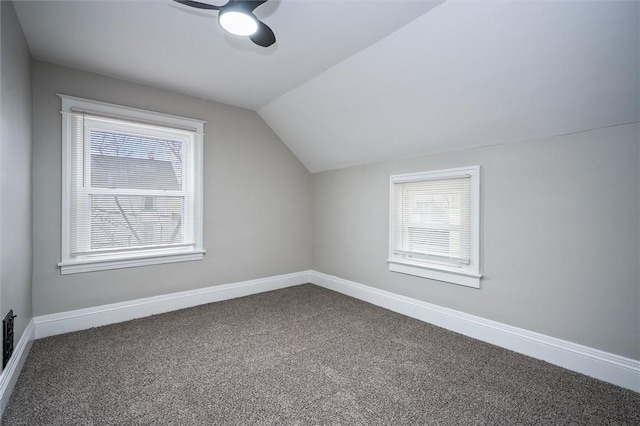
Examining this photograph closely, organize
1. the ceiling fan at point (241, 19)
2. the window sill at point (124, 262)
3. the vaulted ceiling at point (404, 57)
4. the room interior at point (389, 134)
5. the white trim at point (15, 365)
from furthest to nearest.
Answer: the window sill at point (124, 262), the room interior at point (389, 134), the vaulted ceiling at point (404, 57), the white trim at point (15, 365), the ceiling fan at point (241, 19)

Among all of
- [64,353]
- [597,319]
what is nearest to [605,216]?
[597,319]

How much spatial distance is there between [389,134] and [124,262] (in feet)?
10.4

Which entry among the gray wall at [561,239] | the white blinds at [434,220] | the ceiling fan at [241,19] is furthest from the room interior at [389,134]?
the ceiling fan at [241,19]

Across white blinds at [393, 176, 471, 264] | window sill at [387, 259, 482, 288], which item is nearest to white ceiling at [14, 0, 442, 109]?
white blinds at [393, 176, 471, 264]

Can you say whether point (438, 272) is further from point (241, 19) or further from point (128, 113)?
point (128, 113)

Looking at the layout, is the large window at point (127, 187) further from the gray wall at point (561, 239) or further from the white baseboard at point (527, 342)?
the gray wall at point (561, 239)

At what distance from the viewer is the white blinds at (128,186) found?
3.04 metres

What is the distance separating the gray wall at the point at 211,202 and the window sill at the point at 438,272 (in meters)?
1.74

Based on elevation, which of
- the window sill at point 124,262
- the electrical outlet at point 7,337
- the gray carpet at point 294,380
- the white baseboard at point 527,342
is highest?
the window sill at point 124,262

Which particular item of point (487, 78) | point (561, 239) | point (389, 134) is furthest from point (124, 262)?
point (561, 239)

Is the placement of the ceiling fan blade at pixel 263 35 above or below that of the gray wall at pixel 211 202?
above

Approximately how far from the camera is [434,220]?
10.9 ft

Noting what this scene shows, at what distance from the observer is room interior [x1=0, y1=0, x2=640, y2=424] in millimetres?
2059

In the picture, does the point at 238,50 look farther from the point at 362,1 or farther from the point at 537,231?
the point at 537,231
